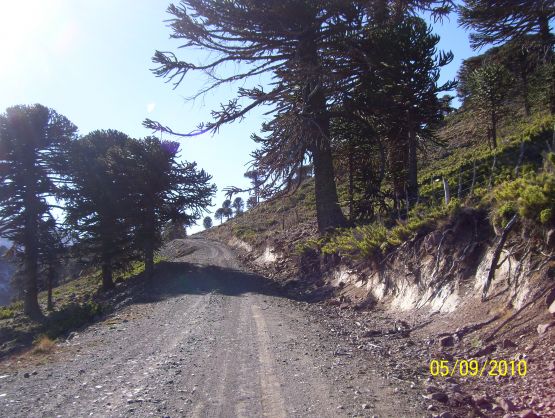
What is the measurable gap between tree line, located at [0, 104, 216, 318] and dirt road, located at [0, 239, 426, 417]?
15.4m

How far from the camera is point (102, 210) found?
2666cm

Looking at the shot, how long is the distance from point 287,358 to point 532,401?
3.12 metres

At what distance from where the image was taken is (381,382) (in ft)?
16.2

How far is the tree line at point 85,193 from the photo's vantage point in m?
22.5

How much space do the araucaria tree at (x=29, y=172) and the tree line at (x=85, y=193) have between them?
0.05m

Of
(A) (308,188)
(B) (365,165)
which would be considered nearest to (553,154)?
(B) (365,165)

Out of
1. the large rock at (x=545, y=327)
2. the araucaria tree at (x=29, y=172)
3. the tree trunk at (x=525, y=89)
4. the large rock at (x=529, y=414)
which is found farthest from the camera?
the tree trunk at (x=525, y=89)

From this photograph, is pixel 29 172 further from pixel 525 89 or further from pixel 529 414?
pixel 525 89

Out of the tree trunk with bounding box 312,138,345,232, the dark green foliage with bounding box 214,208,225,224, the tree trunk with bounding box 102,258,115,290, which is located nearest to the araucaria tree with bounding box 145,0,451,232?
the tree trunk with bounding box 312,138,345,232

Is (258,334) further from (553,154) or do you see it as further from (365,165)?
(365,165)

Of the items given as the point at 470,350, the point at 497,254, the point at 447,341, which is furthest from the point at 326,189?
the point at 470,350

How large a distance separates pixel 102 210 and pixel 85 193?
140 centimetres

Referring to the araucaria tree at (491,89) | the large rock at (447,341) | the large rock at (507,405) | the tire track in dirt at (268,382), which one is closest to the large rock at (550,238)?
the large rock at (447,341)

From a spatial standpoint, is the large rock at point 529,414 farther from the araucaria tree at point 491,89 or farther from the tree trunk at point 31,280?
the araucaria tree at point 491,89
